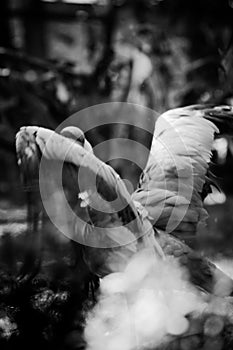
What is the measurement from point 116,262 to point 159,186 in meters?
0.13

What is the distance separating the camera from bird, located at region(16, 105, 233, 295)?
54 centimetres

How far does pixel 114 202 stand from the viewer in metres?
0.55

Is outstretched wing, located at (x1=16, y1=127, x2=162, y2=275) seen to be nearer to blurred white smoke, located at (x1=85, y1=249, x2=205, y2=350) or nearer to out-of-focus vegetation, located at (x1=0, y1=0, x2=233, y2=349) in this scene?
blurred white smoke, located at (x1=85, y1=249, x2=205, y2=350)

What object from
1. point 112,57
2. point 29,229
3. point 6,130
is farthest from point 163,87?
point 29,229

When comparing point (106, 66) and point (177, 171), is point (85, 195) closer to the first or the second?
point (177, 171)

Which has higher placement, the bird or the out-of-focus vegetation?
the bird

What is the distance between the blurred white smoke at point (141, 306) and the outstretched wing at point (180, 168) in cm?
7

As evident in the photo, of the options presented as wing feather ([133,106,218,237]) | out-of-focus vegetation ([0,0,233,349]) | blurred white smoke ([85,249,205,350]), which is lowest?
out-of-focus vegetation ([0,0,233,349])

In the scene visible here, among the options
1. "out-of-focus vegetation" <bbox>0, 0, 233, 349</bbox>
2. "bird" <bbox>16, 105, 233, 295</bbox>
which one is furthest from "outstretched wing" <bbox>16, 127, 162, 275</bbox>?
"out-of-focus vegetation" <bbox>0, 0, 233, 349</bbox>

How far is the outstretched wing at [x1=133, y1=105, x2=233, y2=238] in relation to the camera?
24.8 inches

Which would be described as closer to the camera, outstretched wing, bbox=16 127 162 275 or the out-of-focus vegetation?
outstretched wing, bbox=16 127 162 275

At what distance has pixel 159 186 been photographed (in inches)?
25.7

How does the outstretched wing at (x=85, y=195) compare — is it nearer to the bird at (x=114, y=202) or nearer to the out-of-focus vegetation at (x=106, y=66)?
the bird at (x=114, y=202)

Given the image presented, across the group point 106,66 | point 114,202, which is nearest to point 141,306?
point 114,202
